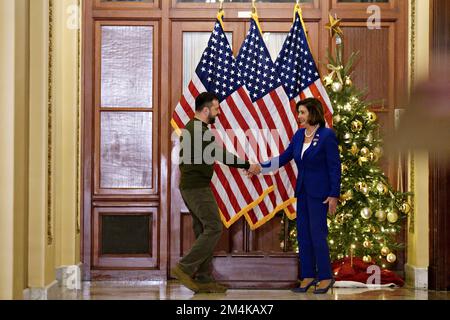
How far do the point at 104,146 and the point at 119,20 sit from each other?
1.23m

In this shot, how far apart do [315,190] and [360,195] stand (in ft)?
2.50

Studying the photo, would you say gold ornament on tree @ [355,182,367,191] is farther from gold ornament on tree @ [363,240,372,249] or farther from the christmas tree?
gold ornament on tree @ [363,240,372,249]

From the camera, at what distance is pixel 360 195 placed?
231 inches

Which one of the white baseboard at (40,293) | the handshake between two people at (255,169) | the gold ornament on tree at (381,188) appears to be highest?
the handshake between two people at (255,169)

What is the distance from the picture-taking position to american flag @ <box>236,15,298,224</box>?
20.1 ft

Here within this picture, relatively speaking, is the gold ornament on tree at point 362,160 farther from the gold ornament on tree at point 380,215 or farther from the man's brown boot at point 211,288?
the man's brown boot at point 211,288

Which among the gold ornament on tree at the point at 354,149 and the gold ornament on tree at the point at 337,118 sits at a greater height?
the gold ornament on tree at the point at 337,118

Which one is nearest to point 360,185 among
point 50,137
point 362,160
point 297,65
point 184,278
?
point 362,160

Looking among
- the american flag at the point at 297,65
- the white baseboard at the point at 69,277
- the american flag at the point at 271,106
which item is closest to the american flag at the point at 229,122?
the american flag at the point at 271,106

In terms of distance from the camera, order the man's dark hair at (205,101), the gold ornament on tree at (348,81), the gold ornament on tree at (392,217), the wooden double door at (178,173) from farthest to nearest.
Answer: the wooden double door at (178,173), the gold ornament on tree at (348,81), the gold ornament on tree at (392,217), the man's dark hair at (205,101)

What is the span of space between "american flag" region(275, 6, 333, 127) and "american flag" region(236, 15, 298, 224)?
0.08 metres

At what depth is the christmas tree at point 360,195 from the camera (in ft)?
19.1

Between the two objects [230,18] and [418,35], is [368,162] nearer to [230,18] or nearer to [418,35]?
[418,35]

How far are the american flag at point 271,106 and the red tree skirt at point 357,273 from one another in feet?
2.11
